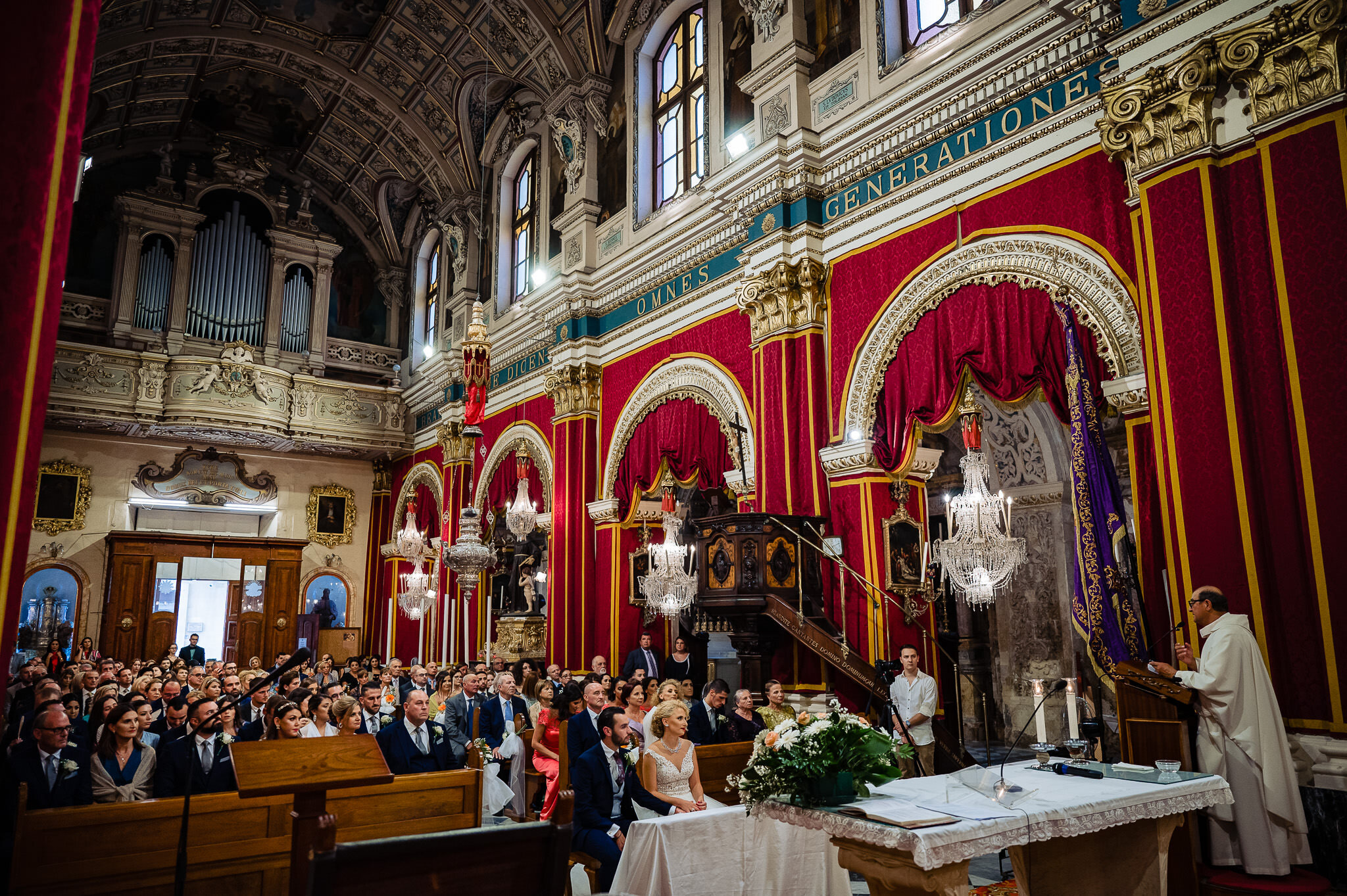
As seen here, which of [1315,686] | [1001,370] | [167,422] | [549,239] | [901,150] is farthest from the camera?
[167,422]

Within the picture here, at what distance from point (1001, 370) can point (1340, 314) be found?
7.84ft

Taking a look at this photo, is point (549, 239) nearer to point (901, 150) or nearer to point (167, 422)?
point (901, 150)

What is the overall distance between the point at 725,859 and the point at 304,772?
205 cm

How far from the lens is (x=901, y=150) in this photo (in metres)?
8.20

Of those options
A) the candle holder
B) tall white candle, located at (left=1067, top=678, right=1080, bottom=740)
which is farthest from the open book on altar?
tall white candle, located at (left=1067, top=678, right=1080, bottom=740)

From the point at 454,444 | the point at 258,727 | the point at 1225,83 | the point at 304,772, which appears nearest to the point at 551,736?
the point at 258,727

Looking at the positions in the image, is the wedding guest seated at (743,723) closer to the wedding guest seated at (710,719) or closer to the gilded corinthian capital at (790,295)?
the wedding guest seated at (710,719)

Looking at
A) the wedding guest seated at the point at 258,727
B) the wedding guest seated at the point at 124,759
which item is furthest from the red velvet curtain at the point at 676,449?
the wedding guest seated at the point at 124,759

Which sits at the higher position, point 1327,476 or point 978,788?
point 1327,476

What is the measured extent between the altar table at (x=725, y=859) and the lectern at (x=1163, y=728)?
5.46 ft

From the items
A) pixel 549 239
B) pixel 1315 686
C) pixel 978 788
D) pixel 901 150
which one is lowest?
pixel 978 788

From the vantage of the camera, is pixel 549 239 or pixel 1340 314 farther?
pixel 549 239

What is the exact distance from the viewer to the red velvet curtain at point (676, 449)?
33.6 ft

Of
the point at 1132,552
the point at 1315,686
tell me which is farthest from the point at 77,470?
the point at 1315,686
